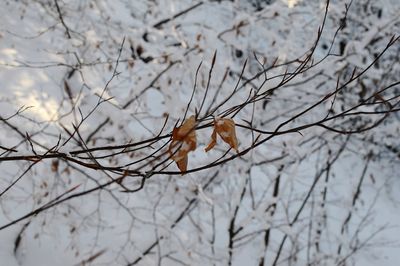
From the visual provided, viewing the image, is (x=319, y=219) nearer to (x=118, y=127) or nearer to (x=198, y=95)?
(x=198, y=95)

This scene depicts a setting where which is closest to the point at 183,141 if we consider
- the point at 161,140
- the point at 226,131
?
the point at 226,131

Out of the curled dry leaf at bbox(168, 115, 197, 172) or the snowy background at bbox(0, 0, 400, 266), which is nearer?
the curled dry leaf at bbox(168, 115, 197, 172)

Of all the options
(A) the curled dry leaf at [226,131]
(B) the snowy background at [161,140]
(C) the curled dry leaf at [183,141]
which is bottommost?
(C) the curled dry leaf at [183,141]

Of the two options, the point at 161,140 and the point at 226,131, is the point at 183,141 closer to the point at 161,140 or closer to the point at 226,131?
the point at 226,131

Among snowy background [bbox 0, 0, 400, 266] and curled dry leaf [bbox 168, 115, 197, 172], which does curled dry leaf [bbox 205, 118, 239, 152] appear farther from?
snowy background [bbox 0, 0, 400, 266]

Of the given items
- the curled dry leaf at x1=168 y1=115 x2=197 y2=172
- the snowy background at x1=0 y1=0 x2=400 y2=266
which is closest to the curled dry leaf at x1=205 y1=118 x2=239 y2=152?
the curled dry leaf at x1=168 y1=115 x2=197 y2=172

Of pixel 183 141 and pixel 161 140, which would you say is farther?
pixel 161 140

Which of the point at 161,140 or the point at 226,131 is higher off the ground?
the point at 161,140

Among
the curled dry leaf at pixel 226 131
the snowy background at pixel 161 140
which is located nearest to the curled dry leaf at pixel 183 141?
the curled dry leaf at pixel 226 131

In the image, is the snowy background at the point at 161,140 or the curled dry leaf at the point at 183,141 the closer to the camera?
the curled dry leaf at the point at 183,141

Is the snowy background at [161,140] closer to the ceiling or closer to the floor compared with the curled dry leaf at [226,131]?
closer to the ceiling

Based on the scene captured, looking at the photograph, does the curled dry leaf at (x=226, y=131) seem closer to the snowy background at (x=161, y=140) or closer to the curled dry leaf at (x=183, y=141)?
the curled dry leaf at (x=183, y=141)

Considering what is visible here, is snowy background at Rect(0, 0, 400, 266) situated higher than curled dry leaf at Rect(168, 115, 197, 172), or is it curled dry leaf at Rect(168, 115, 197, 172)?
snowy background at Rect(0, 0, 400, 266)
